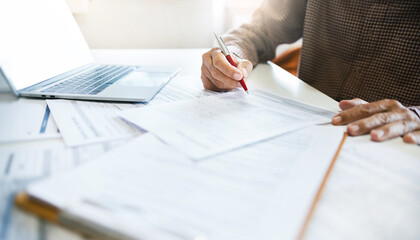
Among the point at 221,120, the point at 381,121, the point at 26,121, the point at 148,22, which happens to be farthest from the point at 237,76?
the point at 148,22

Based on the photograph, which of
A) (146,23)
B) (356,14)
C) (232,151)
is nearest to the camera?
(232,151)

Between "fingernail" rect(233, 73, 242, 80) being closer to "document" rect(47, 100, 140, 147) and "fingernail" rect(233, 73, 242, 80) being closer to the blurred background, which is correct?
"document" rect(47, 100, 140, 147)

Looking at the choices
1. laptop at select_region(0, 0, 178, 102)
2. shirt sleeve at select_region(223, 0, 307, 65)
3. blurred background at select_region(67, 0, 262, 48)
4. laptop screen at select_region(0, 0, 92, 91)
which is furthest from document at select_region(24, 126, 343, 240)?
blurred background at select_region(67, 0, 262, 48)

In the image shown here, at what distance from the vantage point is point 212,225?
193 millimetres

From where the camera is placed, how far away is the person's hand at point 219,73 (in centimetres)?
54

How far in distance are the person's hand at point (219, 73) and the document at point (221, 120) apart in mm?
46

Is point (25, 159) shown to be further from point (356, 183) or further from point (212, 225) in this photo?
point (356, 183)

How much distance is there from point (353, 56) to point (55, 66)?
2.62 ft

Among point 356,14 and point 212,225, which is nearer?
point 212,225

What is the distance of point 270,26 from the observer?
921mm

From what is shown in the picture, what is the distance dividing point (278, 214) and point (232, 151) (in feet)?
0.37

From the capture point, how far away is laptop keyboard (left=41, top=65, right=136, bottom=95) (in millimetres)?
508

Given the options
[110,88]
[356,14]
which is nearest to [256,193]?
[110,88]

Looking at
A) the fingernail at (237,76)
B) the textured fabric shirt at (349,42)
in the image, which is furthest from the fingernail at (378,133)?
the textured fabric shirt at (349,42)
